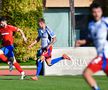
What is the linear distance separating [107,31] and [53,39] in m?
6.38

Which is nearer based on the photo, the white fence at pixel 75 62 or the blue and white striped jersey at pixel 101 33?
the blue and white striped jersey at pixel 101 33

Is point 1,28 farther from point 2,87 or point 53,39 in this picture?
point 2,87

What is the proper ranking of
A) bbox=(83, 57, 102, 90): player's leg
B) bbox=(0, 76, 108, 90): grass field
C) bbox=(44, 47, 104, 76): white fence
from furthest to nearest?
bbox=(44, 47, 104, 76): white fence → bbox=(0, 76, 108, 90): grass field → bbox=(83, 57, 102, 90): player's leg

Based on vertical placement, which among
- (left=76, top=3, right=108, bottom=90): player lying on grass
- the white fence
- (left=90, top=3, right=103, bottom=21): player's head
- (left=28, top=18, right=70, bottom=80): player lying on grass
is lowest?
the white fence

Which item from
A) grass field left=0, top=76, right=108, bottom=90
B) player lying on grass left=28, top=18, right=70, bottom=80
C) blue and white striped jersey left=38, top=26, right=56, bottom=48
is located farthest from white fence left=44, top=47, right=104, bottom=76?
grass field left=0, top=76, right=108, bottom=90

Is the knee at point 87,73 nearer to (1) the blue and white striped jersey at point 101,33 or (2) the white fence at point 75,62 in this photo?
(1) the blue and white striped jersey at point 101,33

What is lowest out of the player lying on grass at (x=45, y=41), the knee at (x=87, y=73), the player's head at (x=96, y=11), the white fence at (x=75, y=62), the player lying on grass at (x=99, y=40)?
the white fence at (x=75, y=62)

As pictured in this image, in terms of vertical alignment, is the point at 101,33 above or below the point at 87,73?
above

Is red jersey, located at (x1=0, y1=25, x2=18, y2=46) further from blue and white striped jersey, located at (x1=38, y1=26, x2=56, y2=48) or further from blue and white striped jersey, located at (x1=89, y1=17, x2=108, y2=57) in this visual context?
blue and white striped jersey, located at (x1=89, y1=17, x2=108, y2=57)

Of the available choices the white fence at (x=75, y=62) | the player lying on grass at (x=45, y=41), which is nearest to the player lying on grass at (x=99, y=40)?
the player lying on grass at (x=45, y=41)

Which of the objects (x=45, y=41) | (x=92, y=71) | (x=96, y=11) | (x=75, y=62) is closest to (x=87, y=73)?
(x=92, y=71)

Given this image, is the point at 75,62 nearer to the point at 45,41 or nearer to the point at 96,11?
the point at 45,41

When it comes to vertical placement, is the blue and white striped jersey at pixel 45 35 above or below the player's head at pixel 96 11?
below

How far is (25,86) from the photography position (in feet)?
44.5
